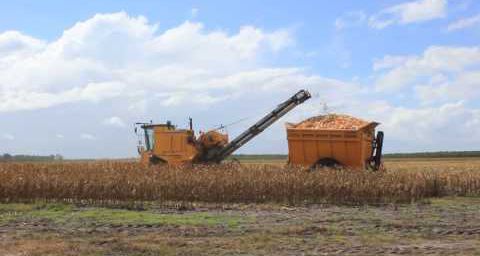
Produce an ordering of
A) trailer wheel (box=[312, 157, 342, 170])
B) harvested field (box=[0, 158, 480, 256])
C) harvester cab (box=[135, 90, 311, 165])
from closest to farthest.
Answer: harvested field (box=[0, 158, 480, 256]), trailer wheel (box=[312, 157, 342, 170]), harvester cab (box=[135, 90, 311, 165])

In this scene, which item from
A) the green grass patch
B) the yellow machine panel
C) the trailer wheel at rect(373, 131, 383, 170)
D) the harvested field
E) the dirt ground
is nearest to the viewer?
the dirt ground

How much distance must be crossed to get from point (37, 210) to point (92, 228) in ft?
14.9

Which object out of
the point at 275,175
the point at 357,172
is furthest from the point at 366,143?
the point at 275,175

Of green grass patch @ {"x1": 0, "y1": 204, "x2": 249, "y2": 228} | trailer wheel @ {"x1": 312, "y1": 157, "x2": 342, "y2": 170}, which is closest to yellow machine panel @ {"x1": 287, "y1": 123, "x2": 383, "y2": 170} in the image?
trailer wheel @ {"x1": 312, "y1": 157, "x2": 342, "y2": 170}

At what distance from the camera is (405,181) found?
20.2m

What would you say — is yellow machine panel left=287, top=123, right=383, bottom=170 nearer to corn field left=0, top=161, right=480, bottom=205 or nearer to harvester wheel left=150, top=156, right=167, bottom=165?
corn field left=0, top=161, right=480, bottom=205

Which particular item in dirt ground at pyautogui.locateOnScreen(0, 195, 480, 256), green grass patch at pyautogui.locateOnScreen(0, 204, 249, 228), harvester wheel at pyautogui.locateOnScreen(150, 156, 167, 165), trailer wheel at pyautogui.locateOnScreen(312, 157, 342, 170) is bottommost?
dirt ground at pyautogui.locateOnScreen(0, 195, 480, 256)

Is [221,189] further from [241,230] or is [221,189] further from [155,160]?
[155,160]

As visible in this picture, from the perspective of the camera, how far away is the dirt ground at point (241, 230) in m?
10.4

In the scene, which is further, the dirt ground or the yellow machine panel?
the yellow machine panel

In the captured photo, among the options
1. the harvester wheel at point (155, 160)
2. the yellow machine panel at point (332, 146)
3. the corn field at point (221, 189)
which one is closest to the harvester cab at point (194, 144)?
the harvester wheel at point (155, 160)

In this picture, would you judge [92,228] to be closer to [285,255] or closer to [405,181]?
[285,255]

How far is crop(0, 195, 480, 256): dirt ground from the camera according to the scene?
1035 centimetres

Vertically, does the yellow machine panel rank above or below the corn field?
above
